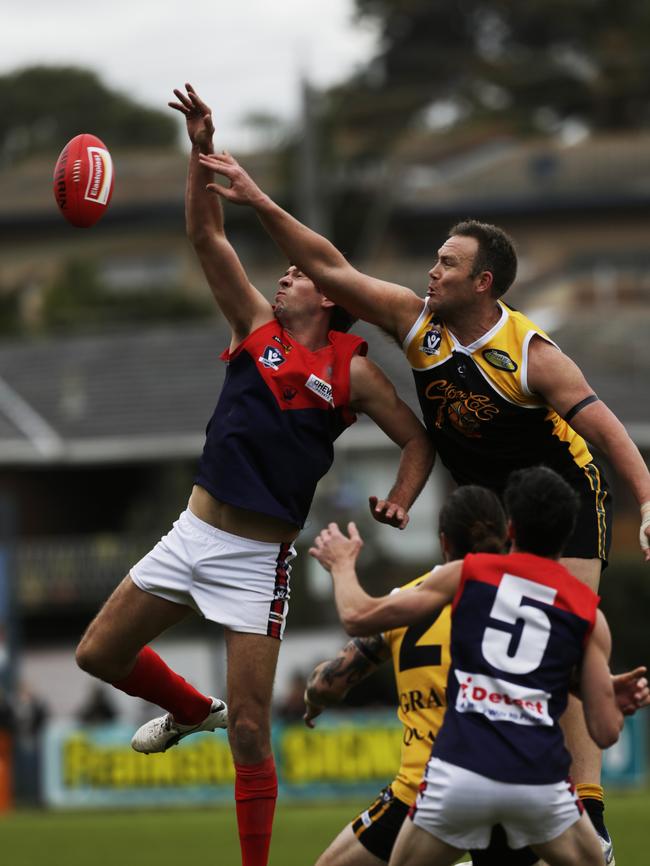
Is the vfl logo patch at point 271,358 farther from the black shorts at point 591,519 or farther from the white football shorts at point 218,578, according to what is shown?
the black shorts at point 591,519

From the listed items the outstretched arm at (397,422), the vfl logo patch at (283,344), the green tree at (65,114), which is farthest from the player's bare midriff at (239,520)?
the green tree at (65,114)

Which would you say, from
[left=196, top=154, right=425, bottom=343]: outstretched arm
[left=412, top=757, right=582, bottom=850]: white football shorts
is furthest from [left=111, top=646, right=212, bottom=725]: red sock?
[left=412, top=757, right=582, bottom=850]: white football shorts

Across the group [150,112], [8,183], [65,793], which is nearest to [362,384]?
[65,793]

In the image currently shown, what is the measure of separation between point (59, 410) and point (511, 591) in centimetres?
2450

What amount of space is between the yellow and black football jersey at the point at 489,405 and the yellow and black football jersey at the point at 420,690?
0.77 m

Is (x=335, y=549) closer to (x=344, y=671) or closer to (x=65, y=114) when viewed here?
(x=344, y=671)

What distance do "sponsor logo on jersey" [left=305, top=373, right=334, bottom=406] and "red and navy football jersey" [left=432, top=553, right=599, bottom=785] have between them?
1599 millimetres

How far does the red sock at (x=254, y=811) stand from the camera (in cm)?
705

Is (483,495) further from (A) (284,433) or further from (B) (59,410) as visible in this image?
(B) (59,410)

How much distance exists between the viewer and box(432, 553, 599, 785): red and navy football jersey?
561cm

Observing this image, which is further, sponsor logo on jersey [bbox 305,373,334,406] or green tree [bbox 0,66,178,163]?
green tree [bbox 0,66,178,163]

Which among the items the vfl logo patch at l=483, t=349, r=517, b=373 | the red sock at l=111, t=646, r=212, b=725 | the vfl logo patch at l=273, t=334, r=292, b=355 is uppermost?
the vfl logo patch at l=273, t=334, r=292, b=355

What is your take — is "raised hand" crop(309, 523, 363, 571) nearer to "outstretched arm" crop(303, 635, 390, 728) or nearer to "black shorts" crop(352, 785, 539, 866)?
"outstretched arm" crop(303, 635, 390, 728)

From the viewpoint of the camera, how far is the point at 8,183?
4775 centimetres
